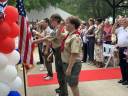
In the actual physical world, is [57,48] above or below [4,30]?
below

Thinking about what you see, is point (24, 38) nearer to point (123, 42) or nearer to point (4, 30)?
point (4, 30)

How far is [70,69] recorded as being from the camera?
307 inches

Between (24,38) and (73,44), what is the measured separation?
3.12 ft

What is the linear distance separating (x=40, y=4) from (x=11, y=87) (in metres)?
38.1

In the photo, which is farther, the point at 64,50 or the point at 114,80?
the point at 114,80

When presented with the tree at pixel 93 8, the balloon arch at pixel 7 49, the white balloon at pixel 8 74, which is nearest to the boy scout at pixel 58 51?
the balloon arch at pixel 7 49

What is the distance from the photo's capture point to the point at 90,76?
507 inches

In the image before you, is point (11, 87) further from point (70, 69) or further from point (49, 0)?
point (49, 0)

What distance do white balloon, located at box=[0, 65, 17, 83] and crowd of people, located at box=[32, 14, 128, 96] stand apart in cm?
185

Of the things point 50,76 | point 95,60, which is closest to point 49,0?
point 95,60

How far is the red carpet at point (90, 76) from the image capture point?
39.5 ft

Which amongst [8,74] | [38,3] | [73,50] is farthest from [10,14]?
[38,3]

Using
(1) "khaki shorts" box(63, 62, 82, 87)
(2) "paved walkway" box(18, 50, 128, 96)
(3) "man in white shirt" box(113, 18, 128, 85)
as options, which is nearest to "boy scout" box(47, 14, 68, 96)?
(2) "paved walkway" box(18, 50, 128, 96)

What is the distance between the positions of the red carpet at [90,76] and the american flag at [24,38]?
4.25 metres
